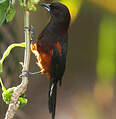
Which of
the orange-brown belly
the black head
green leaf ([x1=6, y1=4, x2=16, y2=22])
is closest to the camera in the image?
green leaf ([x1=6, y1=4, x2=16, y2=22])

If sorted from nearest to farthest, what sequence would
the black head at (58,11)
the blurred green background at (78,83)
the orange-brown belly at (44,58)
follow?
1. the black head at (58,11)
2. the orange-brown belly at (44,58)
3. the blurred green background at (78,83)

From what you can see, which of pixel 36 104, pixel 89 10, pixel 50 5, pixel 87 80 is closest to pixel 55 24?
pixel 50 5

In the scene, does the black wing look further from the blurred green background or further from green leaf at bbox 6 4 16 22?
the blurred green background

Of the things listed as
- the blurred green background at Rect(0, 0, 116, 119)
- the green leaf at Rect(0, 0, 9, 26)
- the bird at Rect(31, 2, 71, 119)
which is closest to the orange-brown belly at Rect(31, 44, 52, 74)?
the bird at Rect(31, 2, 71, 119)

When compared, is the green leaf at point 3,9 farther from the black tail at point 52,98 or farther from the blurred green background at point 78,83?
the blurred green background at point 78,83

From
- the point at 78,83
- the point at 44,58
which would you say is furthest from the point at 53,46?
the point at 78,83

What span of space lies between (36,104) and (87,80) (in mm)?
757

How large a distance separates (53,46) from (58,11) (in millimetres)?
175

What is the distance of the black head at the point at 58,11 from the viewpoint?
1356 mm

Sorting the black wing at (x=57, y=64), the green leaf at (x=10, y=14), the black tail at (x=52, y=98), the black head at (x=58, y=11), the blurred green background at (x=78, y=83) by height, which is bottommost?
the blurred green background at (x=78, y=83)

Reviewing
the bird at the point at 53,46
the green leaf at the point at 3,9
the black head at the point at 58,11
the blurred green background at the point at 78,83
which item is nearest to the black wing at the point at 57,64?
the bird at the point at 53,46

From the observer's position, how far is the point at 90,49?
4.38 meters

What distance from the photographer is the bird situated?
145 centimetres

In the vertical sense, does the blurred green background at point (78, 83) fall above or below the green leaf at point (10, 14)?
below
